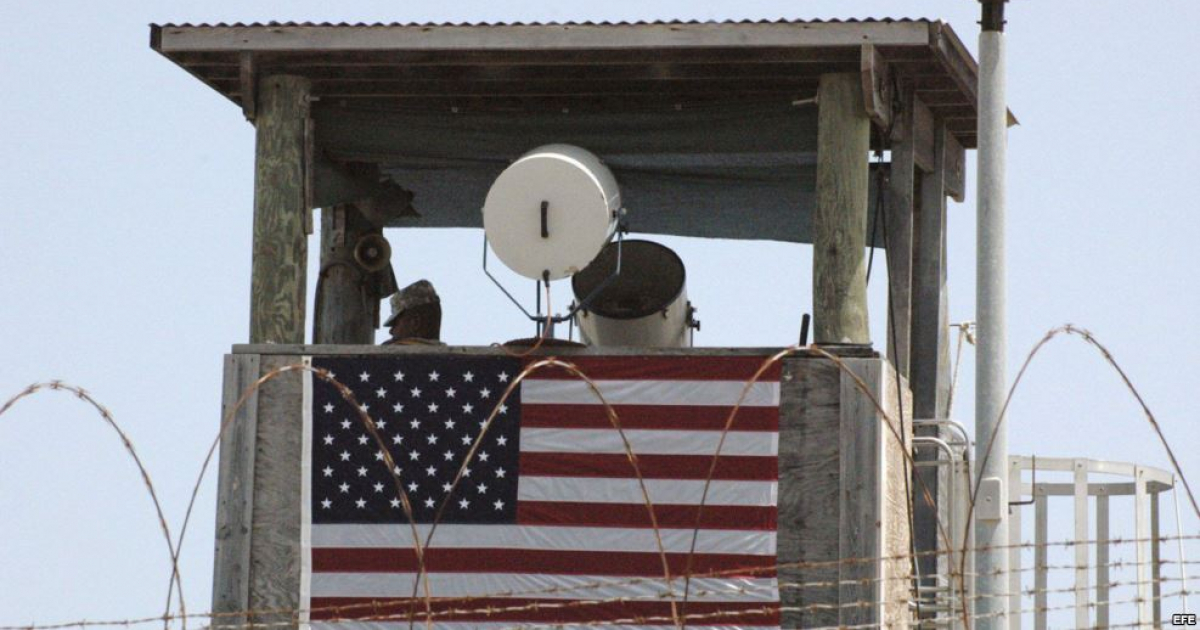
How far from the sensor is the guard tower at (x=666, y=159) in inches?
587

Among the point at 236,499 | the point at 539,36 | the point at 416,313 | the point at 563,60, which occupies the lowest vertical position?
the point at 236,499

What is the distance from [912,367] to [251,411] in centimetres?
505

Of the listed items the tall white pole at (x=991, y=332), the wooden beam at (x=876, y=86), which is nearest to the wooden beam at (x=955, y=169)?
the wooden beam at (x=876, y=86)

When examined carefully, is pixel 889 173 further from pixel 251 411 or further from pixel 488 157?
pixel 251 411

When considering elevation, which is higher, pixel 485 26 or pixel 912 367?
pixel 485 26

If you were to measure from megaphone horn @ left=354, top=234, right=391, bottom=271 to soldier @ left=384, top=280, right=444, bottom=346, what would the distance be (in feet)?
5.05

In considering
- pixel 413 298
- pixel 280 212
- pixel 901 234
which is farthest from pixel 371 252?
pixel 901 234

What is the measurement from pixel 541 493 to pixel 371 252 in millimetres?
3832

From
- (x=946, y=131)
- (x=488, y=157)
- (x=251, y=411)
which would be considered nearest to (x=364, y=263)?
(x=488, y=157)

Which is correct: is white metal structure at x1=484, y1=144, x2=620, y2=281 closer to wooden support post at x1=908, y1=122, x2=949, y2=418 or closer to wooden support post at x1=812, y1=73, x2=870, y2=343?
wooden support post at x1=812, y1=73, x2=870, y2=343

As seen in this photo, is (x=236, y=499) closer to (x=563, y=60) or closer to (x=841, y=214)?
(x=563, y=60)

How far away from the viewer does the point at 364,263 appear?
60.5 feet

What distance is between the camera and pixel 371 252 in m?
18.5

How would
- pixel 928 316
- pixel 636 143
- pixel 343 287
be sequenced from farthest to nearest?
1. pixel 343 287
2. pixel 928 316
3. pixel 636 143
